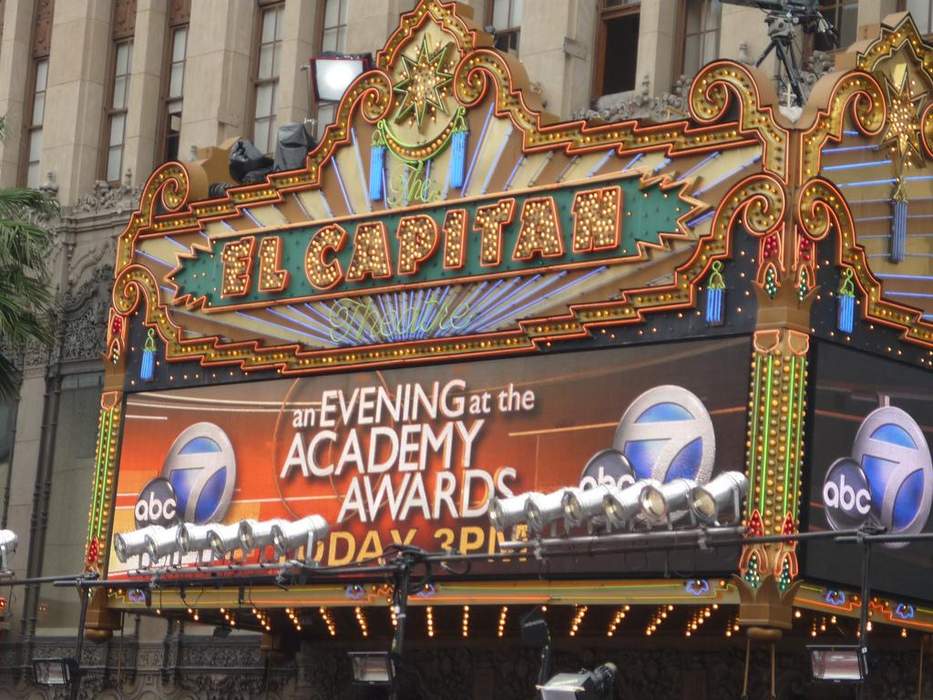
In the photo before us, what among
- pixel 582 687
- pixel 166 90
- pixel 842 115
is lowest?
pixel 582 687

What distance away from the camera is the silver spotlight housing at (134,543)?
103 ft

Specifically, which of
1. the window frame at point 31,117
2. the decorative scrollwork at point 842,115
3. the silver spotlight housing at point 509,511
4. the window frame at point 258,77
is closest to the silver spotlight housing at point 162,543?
the silver spotlight housing at point 509,511

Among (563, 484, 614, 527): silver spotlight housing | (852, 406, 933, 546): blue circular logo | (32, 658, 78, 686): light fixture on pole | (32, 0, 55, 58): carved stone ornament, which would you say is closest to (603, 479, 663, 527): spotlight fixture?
(563, 484, 614, 527): silver spotlight housing

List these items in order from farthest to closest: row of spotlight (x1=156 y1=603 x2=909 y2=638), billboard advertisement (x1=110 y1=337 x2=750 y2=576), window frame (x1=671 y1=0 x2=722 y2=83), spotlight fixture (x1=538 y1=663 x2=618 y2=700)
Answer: window frame (x1=671 y1=0 x2=722 y2=83) → row of spotlight (x1=156 y1=603 x2=909 y2=638) → billboard advertisement (x1=110 y1=337 x2=750 y2=576) → spotlight fixture (x1=538 y1=663 x2=618 y2=700)

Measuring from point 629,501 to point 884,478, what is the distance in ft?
10.4

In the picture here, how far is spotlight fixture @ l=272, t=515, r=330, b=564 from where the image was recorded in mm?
Answer: 30062

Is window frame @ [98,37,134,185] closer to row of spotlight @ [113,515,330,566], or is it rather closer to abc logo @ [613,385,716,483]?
row of spotlight @ [113,515,330,566]

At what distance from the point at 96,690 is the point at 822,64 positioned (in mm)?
15832

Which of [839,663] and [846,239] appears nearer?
[839,663]

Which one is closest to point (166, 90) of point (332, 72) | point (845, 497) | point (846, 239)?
point (332, 72)

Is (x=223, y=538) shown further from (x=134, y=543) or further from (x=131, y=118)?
(x=131, y=118)

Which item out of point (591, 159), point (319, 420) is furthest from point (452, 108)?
point (319, 420)

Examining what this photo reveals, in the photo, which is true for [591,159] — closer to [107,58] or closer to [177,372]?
[177,372]

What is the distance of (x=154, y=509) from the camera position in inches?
1286
